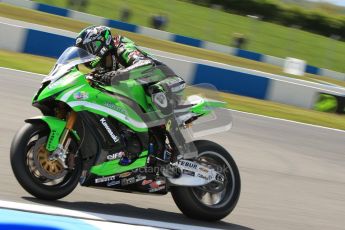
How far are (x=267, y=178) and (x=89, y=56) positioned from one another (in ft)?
10.8

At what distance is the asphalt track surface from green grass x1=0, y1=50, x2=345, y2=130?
0.77 metres

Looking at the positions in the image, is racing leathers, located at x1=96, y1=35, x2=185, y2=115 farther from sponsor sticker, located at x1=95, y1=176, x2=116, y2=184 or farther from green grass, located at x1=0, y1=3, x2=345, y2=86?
green grass, located at x1=0, y1=3, x2=345, y2=86

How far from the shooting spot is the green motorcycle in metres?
5.01

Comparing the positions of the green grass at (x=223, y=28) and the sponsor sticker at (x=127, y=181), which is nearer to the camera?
the sponsor sticker at (x=127, y=181)

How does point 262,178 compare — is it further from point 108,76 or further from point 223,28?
point 223,28

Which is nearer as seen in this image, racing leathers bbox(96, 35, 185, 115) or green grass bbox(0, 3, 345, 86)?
racing leathers bbox(96, 35, 185, 115)

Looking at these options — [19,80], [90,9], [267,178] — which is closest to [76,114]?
[267,178]

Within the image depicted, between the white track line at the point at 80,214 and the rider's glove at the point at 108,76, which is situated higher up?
the rider's glove at the point at 108,76

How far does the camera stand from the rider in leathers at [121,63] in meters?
5.18

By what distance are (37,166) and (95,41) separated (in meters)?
0.98

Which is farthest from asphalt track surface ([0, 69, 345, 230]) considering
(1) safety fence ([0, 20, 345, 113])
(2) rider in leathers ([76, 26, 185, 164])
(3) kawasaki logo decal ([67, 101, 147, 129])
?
(1) safety fence ([0, 20, 345, 113])

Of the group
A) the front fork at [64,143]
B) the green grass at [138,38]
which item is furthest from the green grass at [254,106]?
the green grass at [138,38]

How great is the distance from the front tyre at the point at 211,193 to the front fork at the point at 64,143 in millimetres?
941

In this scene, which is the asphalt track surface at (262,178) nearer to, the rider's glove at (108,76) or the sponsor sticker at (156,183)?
the sponsor sticker at (156,183)
